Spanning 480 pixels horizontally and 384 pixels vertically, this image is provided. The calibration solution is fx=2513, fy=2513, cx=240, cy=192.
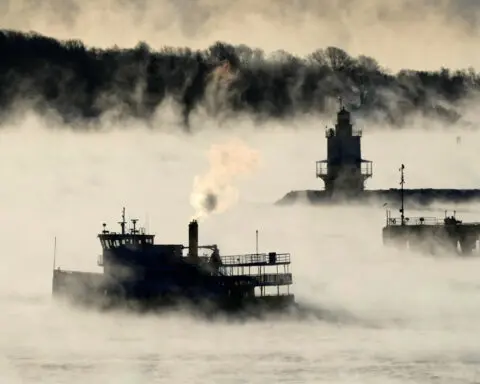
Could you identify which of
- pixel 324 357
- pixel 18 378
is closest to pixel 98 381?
pixel 18 378

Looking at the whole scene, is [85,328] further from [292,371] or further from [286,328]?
[292,371]

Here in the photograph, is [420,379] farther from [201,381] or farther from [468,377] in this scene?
[201,381]

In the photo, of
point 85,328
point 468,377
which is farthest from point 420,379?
point 85,328

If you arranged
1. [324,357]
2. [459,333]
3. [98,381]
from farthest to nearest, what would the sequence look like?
[459,333]
[324,357]
[98,381]

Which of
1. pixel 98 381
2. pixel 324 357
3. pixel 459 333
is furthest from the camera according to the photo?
pixel 459 333

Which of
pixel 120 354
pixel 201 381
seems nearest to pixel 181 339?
pixel 120 354

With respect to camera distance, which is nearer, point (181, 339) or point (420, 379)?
point (420, 379)

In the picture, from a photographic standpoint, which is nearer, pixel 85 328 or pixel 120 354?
pixel 120 354
